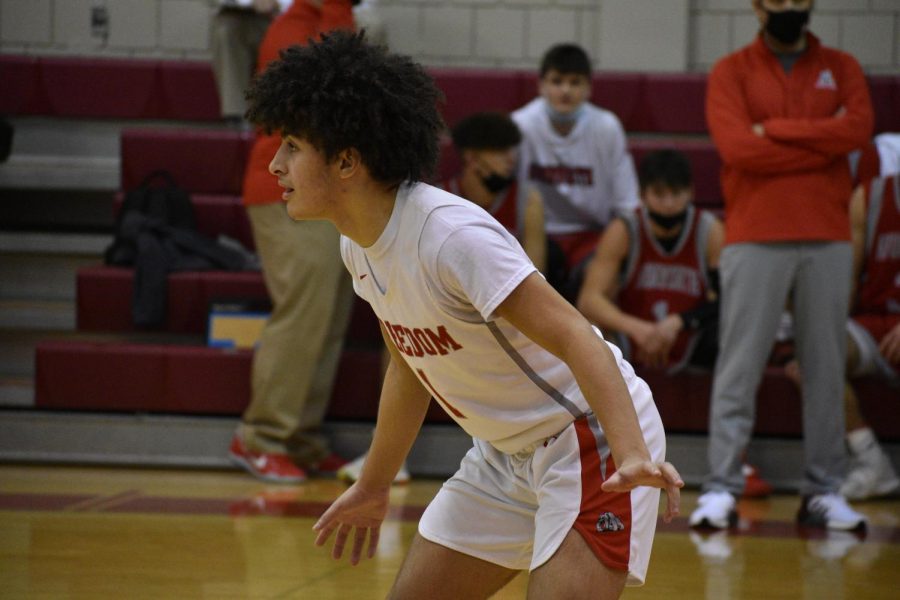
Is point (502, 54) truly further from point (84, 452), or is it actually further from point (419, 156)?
point (419, 156)

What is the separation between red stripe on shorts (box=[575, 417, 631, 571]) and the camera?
197 centimetres

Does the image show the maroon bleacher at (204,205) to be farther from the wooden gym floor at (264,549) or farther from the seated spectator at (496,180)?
the seated spectator at (496,180)

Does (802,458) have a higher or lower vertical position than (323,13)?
lower

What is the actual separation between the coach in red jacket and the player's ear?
2309mm

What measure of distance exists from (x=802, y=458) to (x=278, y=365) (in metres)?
2.03

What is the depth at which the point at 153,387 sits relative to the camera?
17.2ft

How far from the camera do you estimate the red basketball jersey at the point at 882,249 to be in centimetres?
488

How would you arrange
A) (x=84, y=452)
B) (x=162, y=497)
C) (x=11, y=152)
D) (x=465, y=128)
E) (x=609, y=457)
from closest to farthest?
(x=609, y=457) → (x=162, y=497) → (x=465, y=128) → (x=84, y=452) → (x=11, y=152)

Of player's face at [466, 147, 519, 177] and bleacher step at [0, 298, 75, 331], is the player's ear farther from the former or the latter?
bleacher step at [0, 298, 75, 331]

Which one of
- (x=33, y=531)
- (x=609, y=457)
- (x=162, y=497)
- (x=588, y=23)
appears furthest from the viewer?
(x=588, y=23)

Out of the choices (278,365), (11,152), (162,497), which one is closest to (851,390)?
(278,365)

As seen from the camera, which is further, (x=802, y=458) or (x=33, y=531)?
(x=802, y=458)

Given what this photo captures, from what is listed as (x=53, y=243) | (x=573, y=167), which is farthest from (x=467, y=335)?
(x=53, y=243)

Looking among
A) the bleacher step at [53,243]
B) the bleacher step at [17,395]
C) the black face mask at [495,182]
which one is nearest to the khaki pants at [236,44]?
the bleacher step at [53,243]
